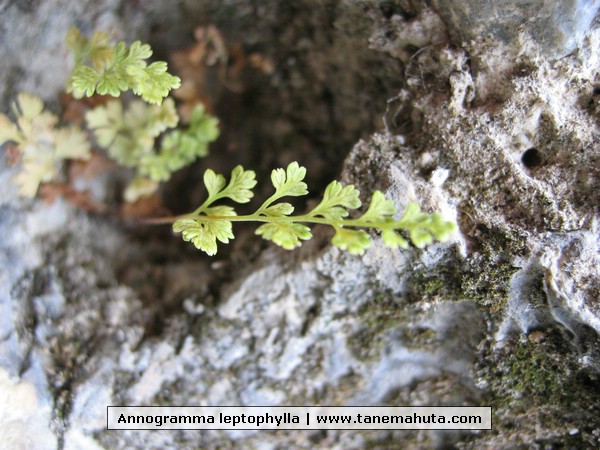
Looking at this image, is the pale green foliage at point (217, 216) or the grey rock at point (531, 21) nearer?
the grey rock at point (531, 21)

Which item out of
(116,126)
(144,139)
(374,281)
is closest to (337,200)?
(374,281)

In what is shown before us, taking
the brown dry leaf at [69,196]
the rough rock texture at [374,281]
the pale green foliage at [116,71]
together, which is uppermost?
the pale green foliage at [116,71]

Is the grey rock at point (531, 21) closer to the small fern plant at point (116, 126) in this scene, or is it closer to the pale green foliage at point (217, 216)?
the pale green foliage at point (217, 216)

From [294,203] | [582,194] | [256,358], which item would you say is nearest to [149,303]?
[256,358]

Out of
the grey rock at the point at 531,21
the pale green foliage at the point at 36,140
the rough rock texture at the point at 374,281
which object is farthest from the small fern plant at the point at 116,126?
the grey rock at the point at 531,21

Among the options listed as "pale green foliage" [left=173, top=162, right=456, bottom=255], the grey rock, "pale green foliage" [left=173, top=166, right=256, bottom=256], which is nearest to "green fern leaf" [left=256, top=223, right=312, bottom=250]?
"pale green foliage" [left=173, top=162, right=456, bottom=255]

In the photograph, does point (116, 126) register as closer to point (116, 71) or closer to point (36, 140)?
point (36, 140)

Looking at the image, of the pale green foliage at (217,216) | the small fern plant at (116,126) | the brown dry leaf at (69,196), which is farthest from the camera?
the brown dry leaf at (69,196)

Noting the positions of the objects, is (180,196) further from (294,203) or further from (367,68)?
(367,68)
